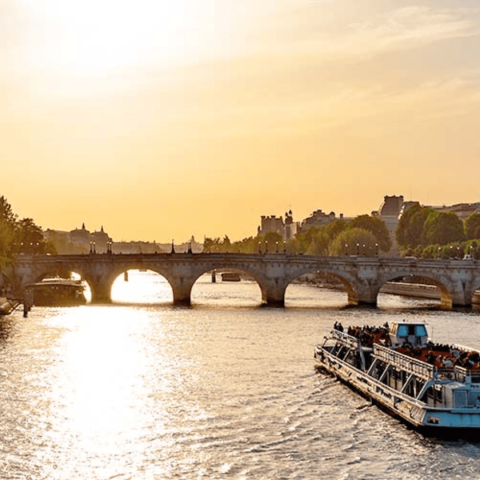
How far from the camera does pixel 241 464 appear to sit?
49.3 meters

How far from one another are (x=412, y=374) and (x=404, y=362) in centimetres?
231

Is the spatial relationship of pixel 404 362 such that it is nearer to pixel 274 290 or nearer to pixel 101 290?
pixel 274 290

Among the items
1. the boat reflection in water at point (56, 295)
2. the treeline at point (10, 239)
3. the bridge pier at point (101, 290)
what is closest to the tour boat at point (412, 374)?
the treeline at point (10, 239)

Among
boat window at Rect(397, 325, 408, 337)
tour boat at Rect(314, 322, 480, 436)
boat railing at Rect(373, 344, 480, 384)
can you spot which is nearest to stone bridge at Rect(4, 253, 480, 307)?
tour boat at Rect(314, 322, 480, 436)

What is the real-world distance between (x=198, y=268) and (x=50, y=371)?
222ft

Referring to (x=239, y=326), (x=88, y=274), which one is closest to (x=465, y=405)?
(x=239, y=326)

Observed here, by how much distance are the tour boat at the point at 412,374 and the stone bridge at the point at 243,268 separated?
63.3 meters

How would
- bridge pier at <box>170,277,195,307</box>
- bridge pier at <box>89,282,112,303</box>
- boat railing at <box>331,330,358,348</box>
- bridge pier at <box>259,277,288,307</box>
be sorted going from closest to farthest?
boat railing at <box>331,330,358,348</box> < bridge pier at <box>259,277,288,307</box> < bridge pier at <box>170,277,195,307</box> < bridge pier at <box>89,282,112,303</box>

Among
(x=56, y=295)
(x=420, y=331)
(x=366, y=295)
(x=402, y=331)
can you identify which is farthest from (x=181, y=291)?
(x=420, y=331)

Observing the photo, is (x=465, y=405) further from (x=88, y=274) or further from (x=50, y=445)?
(x=88, y=274)

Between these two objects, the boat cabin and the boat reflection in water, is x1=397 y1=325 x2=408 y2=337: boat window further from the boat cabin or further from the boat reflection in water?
the boat reflection in water

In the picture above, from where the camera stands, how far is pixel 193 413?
198 feet

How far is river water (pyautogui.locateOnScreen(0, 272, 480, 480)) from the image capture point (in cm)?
4913

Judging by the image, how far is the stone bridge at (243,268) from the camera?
14188 centimetres
